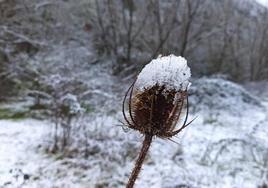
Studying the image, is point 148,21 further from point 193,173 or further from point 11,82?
point 193,173

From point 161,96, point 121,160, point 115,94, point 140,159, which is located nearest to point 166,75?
point 161,96

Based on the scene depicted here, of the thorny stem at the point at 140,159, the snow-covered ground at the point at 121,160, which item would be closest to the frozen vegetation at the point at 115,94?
the snow-covered ground at the point at 121,160

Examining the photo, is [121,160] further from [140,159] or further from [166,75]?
[166,75]

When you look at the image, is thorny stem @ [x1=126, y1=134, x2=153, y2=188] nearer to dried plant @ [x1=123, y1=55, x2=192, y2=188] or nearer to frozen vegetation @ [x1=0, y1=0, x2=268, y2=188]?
dried plant @ [x1=123, y1=55, x2=192, y2=188]

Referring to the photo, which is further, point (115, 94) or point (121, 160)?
point (115, 94)

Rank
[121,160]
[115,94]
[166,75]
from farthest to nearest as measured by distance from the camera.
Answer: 1. [115,94]
2. [121,160]
3. [166,75]

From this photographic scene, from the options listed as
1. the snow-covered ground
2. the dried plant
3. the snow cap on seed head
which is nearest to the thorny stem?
the dried plant
